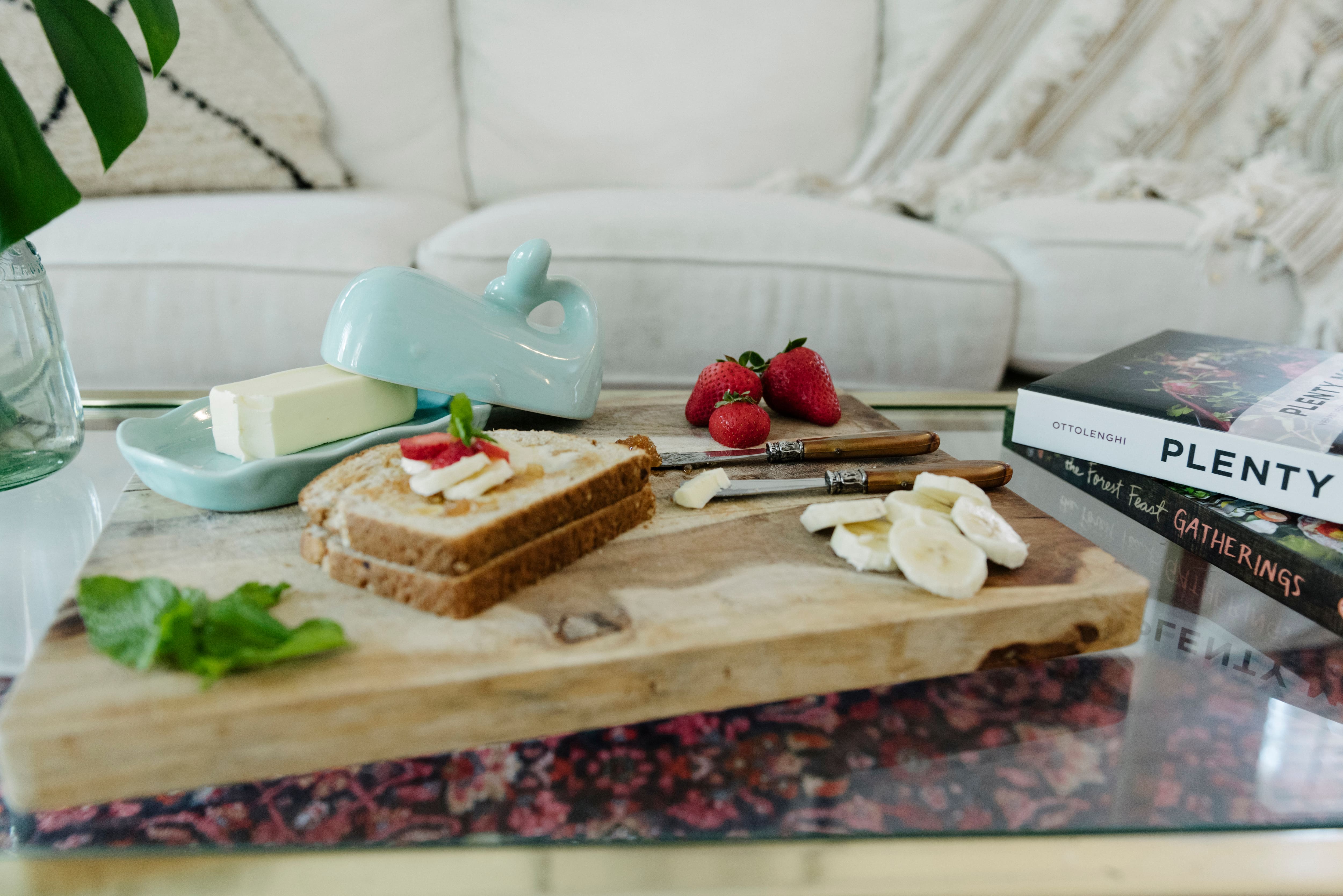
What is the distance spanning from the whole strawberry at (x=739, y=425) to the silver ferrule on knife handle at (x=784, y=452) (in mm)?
31

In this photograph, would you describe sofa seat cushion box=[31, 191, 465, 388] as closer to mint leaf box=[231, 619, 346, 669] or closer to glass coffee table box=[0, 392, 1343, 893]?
glass coffee table box=[0, 392, 1343, 893]

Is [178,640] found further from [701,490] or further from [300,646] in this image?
[701,490]

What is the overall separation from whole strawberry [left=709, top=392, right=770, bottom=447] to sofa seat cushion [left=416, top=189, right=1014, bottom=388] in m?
0.58

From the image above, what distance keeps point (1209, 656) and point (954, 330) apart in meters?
0.91

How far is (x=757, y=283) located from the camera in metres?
1.37

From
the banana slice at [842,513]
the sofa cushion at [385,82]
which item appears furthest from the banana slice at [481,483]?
the sofa cushion at [385,82]

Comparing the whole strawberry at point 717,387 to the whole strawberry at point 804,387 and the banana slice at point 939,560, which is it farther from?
the banana slice at point 939,560

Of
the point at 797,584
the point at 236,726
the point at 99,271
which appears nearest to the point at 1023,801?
the point at 797,584

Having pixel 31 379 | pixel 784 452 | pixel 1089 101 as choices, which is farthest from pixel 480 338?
pixel 1089 101

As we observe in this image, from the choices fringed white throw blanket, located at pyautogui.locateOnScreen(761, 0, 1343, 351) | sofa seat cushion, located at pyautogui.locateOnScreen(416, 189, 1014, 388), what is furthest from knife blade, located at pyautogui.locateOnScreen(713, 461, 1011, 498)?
fringed white throw blanket, located at pyautogui.locateOnScreen(761, 0, 1343, 351)

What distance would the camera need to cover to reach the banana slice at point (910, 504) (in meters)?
0.61

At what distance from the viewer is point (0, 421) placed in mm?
743

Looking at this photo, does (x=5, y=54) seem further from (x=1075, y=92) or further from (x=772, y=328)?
(x=1075, y=92)

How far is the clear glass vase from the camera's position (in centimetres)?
72
